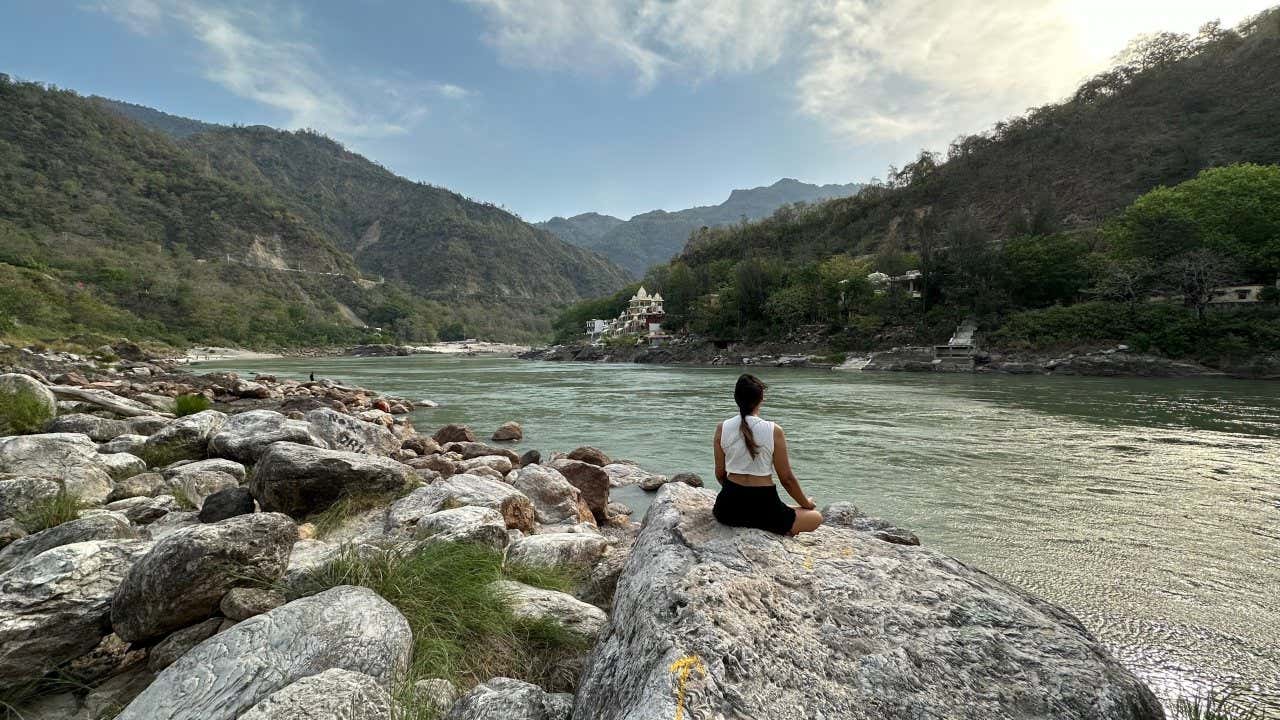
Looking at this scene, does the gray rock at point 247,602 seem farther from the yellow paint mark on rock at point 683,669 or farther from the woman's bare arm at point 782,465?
the woman's bare arm at point 782,465

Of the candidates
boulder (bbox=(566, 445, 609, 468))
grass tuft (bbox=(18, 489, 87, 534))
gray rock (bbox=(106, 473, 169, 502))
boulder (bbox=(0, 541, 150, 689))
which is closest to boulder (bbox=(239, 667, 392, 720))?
boulder (bbox=(0, 541, 150, 689))

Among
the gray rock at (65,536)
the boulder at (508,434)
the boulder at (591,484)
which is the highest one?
the gray rock at (65,536)

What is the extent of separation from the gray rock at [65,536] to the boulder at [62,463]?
1677 mm

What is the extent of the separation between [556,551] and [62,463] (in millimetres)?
6154

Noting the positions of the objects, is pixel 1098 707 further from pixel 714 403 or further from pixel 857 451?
pixel 714 403

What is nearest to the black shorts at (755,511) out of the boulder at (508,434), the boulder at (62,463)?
the boulder at (62,463)

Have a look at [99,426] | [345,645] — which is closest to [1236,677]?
[345,645]

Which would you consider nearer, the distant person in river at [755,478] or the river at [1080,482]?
the distant person in river at [755,478]

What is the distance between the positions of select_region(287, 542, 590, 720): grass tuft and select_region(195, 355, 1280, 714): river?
415 centimetres

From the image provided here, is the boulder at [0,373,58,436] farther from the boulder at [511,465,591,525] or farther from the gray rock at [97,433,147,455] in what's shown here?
the boulder at [511,465,591,525]

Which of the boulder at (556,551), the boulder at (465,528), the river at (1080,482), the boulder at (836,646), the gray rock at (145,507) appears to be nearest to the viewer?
the boulder at (836,646)

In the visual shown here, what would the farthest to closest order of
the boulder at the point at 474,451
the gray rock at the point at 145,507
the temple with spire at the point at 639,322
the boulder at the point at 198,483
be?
the temple with spire at the point at 639,322 → the boulder at the point at 474,451 → the boulder at the point at 198,483 → the gray rock at the point at 145,507

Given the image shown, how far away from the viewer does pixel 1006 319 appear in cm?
4169

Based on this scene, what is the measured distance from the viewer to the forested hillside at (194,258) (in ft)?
220
